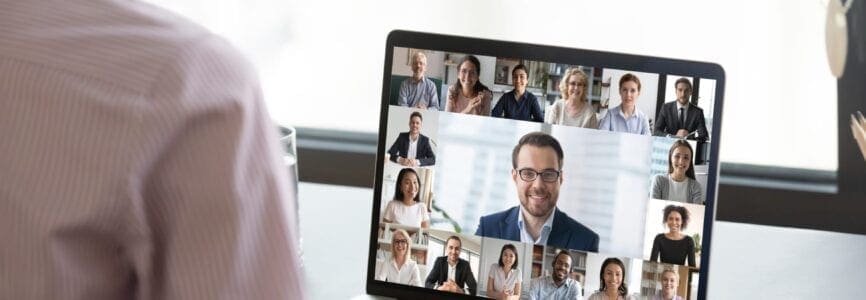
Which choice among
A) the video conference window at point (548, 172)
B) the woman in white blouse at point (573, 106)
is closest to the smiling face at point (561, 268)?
the video conference window at point (548, 172)

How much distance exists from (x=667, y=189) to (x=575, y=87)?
114mm

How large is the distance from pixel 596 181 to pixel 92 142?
58 centimetres

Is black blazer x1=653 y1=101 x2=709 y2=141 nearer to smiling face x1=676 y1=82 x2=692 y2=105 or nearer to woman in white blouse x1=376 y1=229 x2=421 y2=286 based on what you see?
smiling face x1=676 y1=82 x2=692 y2=105

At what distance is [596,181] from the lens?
0.96m

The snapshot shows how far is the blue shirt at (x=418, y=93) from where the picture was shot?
1.00 metres

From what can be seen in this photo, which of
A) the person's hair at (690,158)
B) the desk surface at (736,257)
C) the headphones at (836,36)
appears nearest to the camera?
the person's hair at (690,158)

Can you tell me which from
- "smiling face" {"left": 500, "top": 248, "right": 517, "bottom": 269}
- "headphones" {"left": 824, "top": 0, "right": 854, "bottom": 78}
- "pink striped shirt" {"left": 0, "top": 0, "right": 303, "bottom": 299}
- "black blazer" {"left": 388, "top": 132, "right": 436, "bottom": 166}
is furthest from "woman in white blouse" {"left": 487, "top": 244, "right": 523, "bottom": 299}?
"headphones" {"left": 824, "top": 0, "right": 854, "bottom": 78}

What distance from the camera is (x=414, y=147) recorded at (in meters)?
1.00

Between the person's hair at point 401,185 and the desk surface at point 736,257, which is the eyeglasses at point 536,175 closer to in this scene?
the person's hair at point 401,185

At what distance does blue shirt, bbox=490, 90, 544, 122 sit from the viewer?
97 centimetres

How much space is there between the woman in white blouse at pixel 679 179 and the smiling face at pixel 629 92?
0.16 feet

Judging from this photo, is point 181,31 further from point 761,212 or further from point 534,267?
point 761,212

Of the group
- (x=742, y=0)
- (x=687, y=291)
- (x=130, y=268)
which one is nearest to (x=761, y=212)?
(x=742, y=0)

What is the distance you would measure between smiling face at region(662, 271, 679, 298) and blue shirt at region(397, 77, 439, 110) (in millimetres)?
241
